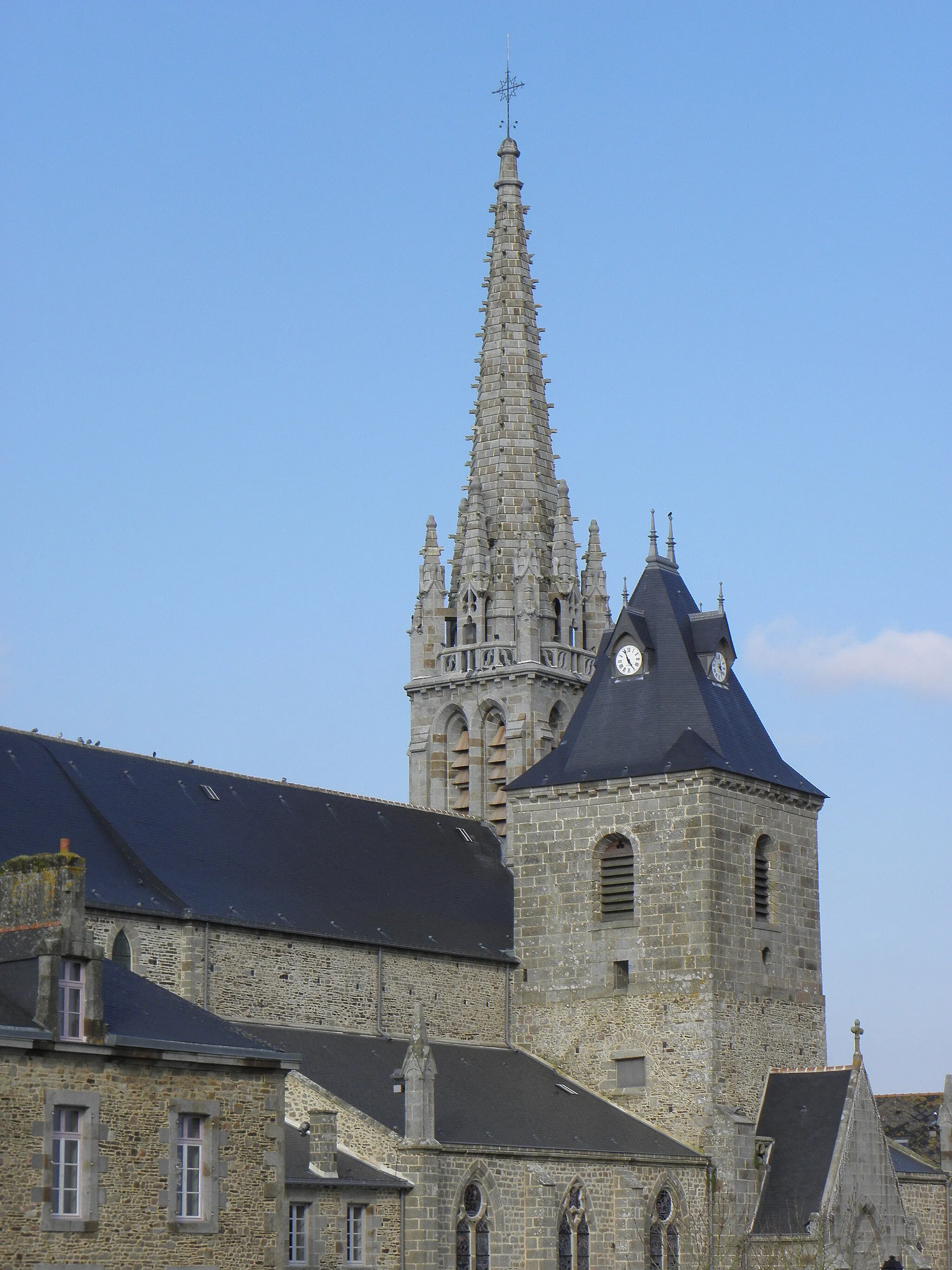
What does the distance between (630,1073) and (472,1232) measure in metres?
7.16

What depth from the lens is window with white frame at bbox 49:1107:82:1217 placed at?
2786 centimetres

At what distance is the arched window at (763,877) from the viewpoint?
46.4 m

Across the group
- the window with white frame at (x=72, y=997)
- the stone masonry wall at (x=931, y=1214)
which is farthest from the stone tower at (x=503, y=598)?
the window with white frame at (x=72, y=997)

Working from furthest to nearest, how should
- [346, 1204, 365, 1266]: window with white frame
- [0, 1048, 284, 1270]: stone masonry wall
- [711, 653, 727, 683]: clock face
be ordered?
[711, 653, 727, 683]: clock face
[346, 1204, 365, 1266]: window with white frame
[0, 1048, 284, 1270]: stone masonry wall

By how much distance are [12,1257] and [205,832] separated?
50.3 feet

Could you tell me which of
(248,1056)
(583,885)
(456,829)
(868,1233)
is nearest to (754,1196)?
(868,1233)

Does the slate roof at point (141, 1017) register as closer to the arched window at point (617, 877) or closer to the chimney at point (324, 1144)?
the chimney at point (324, 1144)

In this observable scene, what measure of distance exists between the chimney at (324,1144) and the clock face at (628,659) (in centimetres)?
1484

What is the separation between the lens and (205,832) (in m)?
42.1

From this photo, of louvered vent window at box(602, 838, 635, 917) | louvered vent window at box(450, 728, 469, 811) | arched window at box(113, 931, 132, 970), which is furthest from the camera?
louvered vent window at box(450, 728, 469, 811)

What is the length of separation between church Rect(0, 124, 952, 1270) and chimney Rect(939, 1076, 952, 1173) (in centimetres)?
10

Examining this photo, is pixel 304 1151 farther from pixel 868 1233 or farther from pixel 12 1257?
pixel 868 1233

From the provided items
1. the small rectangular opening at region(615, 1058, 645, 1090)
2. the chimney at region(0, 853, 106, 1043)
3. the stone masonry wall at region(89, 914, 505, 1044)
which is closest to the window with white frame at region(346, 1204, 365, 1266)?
the stone masonry wall at region(89, 914, 505, 1044)

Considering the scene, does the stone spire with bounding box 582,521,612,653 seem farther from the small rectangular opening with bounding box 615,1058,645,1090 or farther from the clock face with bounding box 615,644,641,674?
the small rectangular opening with bounding box 615,1058,645,1090
